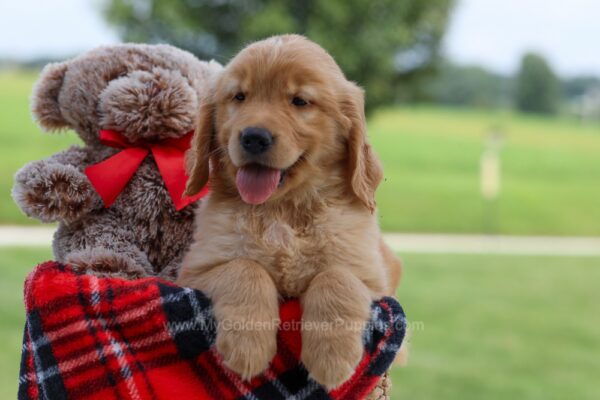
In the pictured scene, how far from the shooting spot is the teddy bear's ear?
104 inches

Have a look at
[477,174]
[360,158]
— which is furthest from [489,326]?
[477,174]

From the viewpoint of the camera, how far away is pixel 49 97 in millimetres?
2645

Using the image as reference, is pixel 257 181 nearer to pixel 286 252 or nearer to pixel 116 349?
pixel 286 252

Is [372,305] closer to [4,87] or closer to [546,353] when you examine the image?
[546,353]

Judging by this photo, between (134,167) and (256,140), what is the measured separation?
0.63 m

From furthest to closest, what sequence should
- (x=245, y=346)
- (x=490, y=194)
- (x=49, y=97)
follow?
(x=490, y=194) < (x=49, y=97) < (x=245, y=346)

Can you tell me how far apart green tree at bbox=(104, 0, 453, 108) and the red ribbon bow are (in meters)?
10.3

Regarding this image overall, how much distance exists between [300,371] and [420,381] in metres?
4.88

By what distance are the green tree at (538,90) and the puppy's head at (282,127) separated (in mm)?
40669

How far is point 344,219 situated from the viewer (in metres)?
2.27

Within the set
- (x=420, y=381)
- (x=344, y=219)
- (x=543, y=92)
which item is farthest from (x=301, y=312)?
(x=543, y=92)

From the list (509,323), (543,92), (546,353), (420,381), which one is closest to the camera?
(420,381)

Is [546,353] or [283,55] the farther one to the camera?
[546,353]

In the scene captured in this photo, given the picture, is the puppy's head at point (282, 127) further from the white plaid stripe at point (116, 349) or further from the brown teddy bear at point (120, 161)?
the white plaid stripe at point (116, 349)
